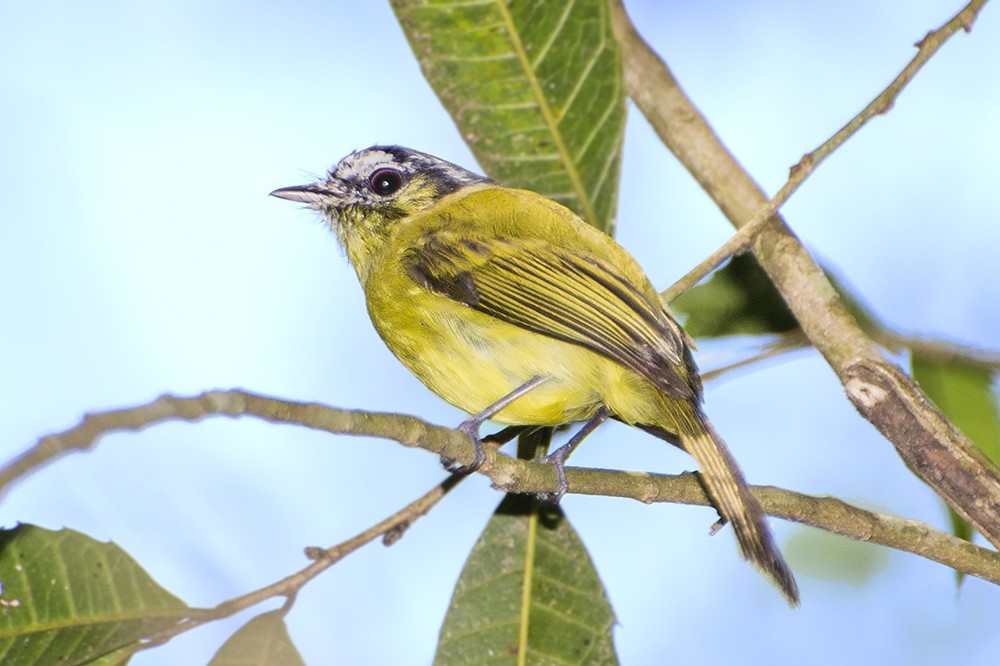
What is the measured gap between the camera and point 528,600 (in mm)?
2596

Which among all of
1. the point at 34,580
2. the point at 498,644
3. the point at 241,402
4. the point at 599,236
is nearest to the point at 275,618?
the point at 34,580

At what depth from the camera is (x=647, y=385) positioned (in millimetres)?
2197

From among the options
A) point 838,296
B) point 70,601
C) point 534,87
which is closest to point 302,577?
point 70,601

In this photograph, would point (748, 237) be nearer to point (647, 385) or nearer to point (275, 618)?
point (647, 385)

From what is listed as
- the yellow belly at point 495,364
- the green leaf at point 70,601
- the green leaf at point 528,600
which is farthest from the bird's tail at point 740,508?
the green leaf at point 70,601

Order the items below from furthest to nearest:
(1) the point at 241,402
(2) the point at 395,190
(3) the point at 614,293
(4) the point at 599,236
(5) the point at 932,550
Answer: (2) the point at 395,190 → (4) the point at 599,236 → (3) the point at 614,293 → (5) the point at 932,550 → (1) the point at 241,402

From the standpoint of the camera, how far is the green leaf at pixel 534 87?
277 cm

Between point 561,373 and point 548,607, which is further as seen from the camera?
point 548,607

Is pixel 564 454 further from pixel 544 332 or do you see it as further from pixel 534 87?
pixel 534 87

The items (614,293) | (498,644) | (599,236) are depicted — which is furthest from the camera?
(599,236)

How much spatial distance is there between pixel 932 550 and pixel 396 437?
101 cm

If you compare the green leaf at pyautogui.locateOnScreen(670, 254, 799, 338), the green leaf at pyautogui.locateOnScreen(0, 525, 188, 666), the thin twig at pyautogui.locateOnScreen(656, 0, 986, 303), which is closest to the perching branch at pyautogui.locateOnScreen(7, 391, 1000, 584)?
the green leaf at pyautogui.locateOnScreen(0, 525, 188, 666)

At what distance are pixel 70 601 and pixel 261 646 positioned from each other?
393 millimetres

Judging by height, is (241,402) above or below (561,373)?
below
